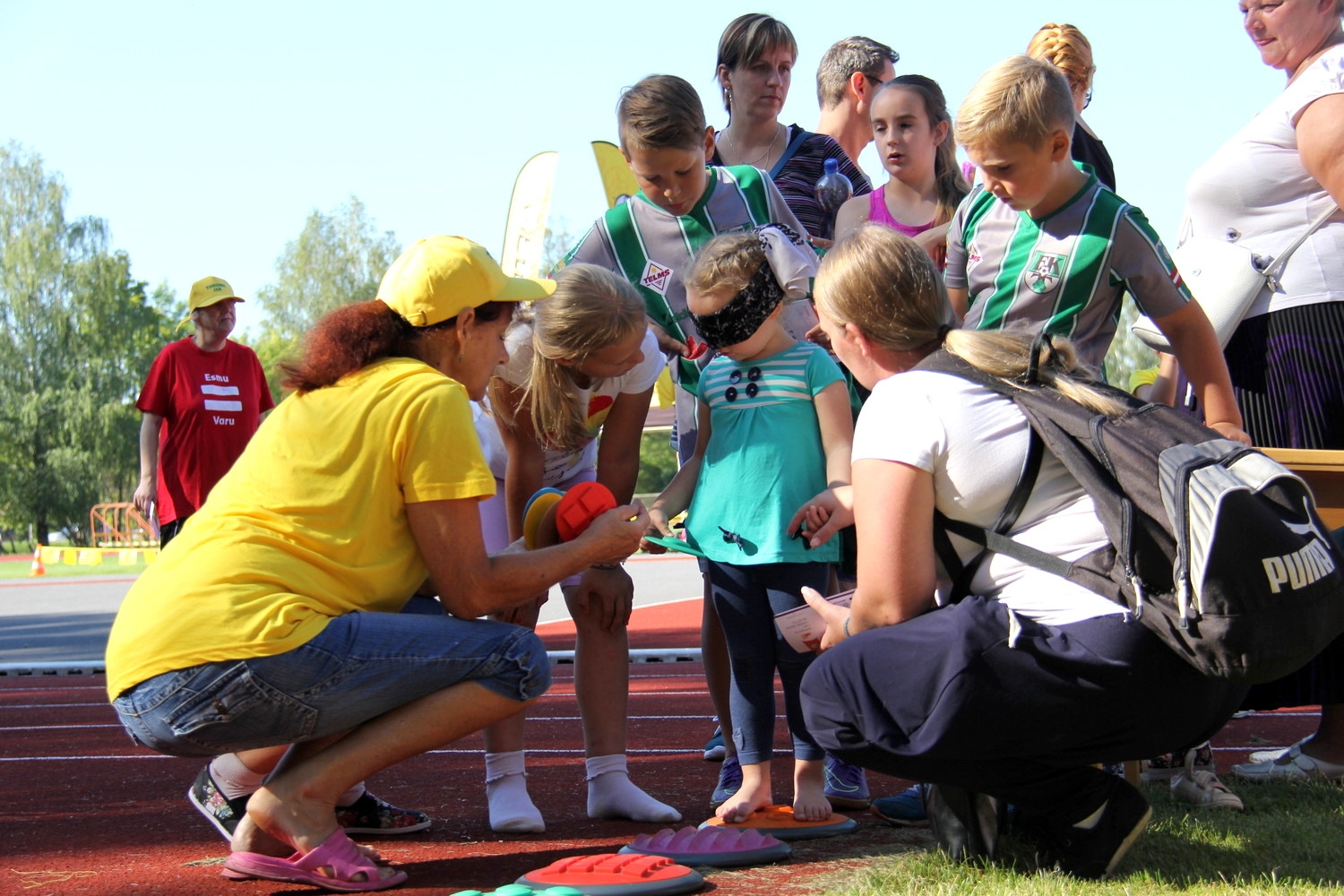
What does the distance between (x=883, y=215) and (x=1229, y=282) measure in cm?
138

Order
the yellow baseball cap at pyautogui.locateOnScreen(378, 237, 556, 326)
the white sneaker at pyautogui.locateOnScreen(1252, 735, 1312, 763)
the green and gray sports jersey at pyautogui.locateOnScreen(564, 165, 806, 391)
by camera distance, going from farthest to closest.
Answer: the green and gray sports jersey at pyautogui.locateOnScreen(564, 165, 806, 391), the white sneaker at pyautogui.locateOnScreen(1252, 735, 1312, 763), the yellow baseball cap at pyautogui.locateOnScreen(378, 237, 556, 326)

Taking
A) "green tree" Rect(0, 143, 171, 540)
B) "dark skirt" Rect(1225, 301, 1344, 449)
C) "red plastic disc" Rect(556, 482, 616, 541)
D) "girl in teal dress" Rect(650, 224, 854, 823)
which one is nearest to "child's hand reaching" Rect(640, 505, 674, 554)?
"girl in teal dress" Rect(650, 224, 854, 823)

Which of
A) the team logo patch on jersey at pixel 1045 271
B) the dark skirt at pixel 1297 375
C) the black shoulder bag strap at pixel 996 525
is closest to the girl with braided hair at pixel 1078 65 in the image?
the dark skirt at pixel 1297 375

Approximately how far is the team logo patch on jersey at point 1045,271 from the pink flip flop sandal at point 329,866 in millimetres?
2270

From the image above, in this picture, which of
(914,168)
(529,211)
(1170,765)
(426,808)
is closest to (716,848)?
(426,808)

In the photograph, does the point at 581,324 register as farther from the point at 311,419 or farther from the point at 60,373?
the point at 60,373

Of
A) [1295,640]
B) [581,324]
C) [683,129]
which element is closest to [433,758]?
[581,324]

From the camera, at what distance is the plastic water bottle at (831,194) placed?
17.1 ft

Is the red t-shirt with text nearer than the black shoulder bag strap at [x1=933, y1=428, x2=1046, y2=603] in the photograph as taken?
No

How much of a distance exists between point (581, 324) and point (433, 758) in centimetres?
218

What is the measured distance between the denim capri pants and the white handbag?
2173 mm

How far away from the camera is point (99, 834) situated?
12.6ft

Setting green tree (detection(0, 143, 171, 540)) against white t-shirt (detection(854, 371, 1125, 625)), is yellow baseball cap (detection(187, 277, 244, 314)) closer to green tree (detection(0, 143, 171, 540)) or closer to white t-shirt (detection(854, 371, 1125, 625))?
white t-shirt (detection(854, 371, 1125, 625))

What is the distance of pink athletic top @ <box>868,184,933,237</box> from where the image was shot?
482cm
